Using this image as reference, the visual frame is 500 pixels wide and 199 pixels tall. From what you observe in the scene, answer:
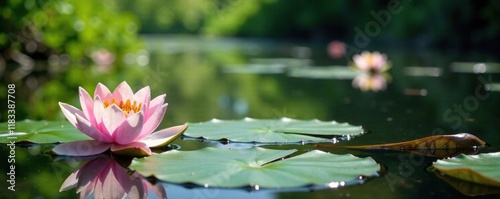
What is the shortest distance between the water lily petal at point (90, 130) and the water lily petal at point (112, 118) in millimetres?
23

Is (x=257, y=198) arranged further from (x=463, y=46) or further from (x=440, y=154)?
(x=463, y=46)

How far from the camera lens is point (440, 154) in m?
1.17

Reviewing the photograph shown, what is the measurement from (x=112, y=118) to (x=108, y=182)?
0.61 feet

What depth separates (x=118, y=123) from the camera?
112cm

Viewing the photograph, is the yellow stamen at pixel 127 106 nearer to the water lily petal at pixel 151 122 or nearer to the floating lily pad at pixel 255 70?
the water lily petal at pixel 151 122

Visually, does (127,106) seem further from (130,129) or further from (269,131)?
(269,131)

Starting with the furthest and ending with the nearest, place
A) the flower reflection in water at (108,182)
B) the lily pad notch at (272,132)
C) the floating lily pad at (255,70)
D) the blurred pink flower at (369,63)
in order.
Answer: the floating lily pad at (255,70) < the blurred pink flower at (369,63) < the lily pad notch at (272,132) < the flower reflection in water at (108,182)

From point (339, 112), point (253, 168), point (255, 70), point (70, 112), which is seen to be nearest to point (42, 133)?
point (70, 112)

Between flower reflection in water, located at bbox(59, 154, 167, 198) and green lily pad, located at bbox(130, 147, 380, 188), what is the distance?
Result: 2cm

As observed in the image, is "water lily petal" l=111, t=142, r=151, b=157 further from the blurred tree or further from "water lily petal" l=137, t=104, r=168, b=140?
the blurred tree

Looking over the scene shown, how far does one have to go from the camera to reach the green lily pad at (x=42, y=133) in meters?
1.30

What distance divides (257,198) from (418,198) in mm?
231

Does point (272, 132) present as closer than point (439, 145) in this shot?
No

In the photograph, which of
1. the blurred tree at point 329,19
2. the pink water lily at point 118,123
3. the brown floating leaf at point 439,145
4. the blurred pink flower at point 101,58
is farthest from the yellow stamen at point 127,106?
the blurred tree at point 329,19
